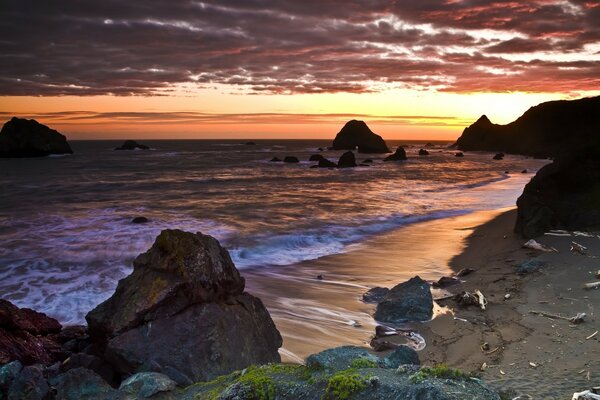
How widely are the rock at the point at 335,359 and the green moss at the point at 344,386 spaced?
27 centimetres

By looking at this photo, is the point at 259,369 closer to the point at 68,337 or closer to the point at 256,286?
the point at 68,337

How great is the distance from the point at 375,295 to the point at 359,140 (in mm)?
111329

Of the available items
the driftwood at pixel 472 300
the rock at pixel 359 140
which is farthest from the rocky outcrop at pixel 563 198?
the rock at pixel 359 140

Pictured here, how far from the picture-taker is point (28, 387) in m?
4.81

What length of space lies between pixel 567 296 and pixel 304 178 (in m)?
38.0

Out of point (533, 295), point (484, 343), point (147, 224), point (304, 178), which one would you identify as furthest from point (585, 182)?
point (304, 178)

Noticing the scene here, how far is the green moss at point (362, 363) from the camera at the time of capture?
10.8 ft

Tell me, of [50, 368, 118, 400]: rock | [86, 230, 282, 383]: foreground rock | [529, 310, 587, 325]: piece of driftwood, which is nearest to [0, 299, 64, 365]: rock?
[86, 230, 282, 383]: foreground rock

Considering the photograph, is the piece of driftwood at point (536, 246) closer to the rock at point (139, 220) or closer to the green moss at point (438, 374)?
the green moss at point (438, 374)

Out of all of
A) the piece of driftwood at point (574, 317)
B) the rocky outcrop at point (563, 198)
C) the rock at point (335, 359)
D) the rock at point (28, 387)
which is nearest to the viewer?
the rock at point (335, 359)

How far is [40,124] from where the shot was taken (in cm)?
8938

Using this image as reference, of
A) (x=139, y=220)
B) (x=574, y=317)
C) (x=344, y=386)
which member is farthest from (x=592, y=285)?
(x=139, y=220)

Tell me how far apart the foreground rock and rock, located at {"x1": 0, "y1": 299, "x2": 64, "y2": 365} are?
742 mm

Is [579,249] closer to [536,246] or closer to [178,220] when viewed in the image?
[536,246]
